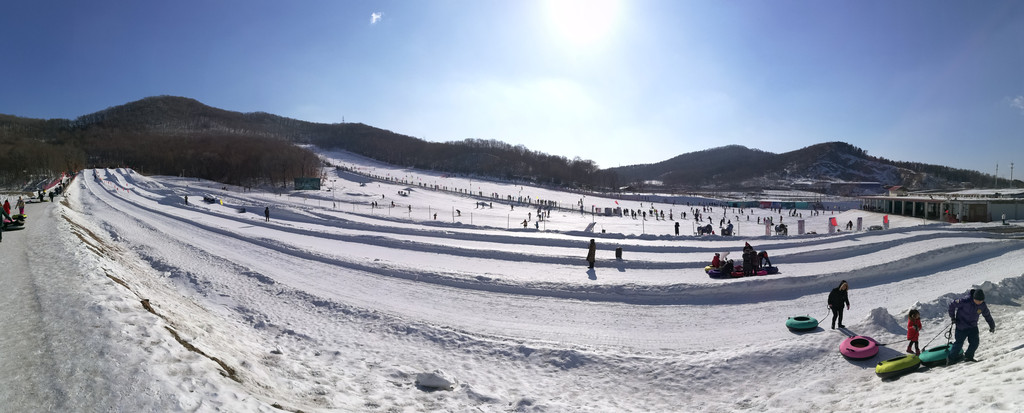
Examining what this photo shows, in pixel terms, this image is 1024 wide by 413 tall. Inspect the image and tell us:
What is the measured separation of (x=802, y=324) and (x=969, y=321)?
3305mm

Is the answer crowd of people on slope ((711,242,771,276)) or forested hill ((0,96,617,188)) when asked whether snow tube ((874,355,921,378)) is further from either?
forested hill ((0,96,617,188))

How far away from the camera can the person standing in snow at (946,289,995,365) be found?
273 inches

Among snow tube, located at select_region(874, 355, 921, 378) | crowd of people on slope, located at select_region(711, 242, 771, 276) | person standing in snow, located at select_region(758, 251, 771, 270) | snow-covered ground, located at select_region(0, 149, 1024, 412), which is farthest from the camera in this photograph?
person standing in snow, located at select_region(758, 251, 771, 270)

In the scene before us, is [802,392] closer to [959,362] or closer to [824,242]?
[959,362]

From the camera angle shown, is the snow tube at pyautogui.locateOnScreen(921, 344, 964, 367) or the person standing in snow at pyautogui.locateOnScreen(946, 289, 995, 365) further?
the snow tube at pyautogui.locateOnScreen(921, 344, 964, 367)

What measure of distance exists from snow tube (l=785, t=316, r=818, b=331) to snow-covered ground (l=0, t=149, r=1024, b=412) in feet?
0.78

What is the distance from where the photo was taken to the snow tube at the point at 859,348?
313 inches

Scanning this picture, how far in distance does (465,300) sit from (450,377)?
504 centimetres

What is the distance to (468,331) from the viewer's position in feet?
33.1

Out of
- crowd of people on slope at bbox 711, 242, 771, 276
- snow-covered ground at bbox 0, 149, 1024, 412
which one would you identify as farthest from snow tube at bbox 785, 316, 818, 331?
crowd of people on slope at bbox 711, 242, 771, 276

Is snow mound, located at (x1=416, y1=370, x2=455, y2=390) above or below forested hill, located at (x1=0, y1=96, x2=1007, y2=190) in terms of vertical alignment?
below

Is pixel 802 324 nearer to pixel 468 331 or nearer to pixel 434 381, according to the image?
pixel 468 331

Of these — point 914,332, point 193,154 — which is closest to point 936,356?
point 914,332

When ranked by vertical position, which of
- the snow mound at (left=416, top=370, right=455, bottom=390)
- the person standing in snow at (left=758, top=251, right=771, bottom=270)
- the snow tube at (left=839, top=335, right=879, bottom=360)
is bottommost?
the snow mound at (left=416, top=370, right=455, bottom=390)
